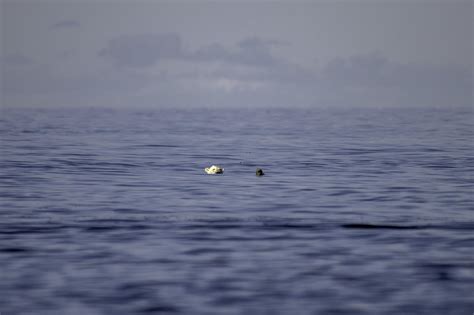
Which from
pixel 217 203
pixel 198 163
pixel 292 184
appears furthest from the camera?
pixel 198 163

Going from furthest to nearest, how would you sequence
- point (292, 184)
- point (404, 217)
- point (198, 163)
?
point (198, 163) → point (292, 184) → point (404, 217)

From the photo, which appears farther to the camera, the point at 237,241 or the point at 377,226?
the point at 377,226

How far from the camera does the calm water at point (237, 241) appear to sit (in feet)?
51.2

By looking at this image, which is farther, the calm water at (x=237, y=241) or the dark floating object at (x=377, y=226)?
the dark floating object at (x=377, y=226)

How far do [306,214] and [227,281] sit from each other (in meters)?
9.65

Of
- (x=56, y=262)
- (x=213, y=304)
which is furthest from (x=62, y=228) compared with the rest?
(x=213, y=304)


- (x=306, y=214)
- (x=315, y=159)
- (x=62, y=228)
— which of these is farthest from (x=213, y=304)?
(x=315, y=159)

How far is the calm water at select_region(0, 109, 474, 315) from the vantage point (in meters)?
15.6

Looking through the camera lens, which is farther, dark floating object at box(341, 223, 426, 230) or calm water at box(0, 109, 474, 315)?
dark floating object at box(341, 223, 426, 230)

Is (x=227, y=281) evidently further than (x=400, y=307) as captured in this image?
Yes

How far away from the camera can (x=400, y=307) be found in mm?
15070

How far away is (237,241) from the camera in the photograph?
69.9 ft

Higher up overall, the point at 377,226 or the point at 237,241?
the point at 237,241

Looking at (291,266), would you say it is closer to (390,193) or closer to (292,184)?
(390,193)
